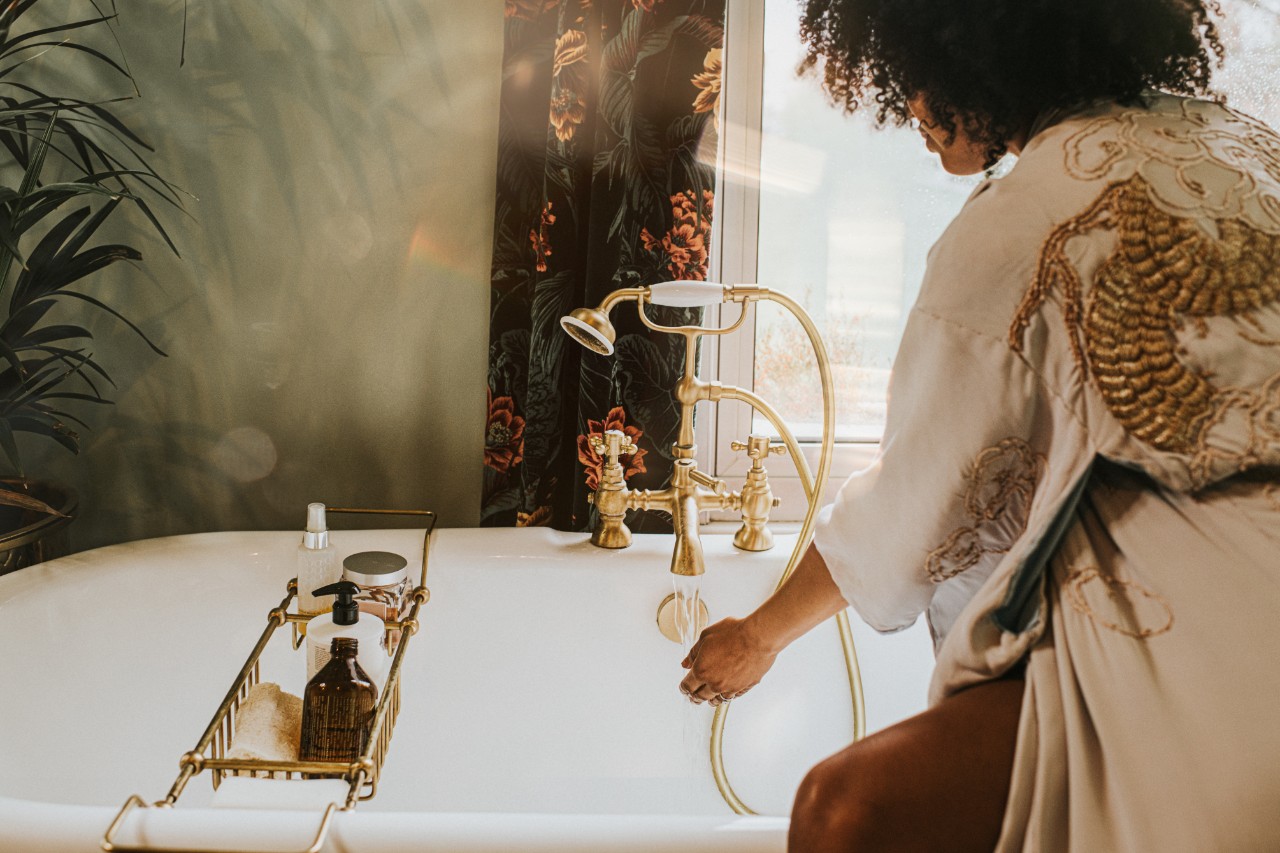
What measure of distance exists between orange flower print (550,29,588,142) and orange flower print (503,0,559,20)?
0.06 m

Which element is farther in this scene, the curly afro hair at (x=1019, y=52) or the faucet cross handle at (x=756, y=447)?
the faucet cross handle at (x=756, y=447)

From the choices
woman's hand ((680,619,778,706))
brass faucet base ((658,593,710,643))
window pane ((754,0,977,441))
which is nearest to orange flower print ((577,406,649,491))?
brass faucet base ((658,593,710,643))

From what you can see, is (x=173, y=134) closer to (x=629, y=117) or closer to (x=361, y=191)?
(x=361, y=191)

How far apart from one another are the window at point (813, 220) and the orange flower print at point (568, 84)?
32 cm

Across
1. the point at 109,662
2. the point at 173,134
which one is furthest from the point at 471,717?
the point at 173,134

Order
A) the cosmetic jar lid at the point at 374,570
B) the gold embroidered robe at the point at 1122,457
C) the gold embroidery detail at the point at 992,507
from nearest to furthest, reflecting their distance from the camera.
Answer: the gold embroidered robe at the point at 1122,457
the gold embroidery detail at the point at 992,507
the cosmetic jar lid at the point at 374,570

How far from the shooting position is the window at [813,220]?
1578 mm

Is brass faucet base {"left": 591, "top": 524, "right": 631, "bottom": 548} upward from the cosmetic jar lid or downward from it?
downward

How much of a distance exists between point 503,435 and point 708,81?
0.63 m

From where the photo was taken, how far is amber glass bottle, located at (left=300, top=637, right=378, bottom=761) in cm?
84

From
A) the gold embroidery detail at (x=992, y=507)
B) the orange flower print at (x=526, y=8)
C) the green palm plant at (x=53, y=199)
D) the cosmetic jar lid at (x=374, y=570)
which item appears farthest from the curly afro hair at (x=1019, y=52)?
the green palm plant at (x=53, y=199)

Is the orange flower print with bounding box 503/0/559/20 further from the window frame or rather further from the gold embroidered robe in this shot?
the gold embroidered robe

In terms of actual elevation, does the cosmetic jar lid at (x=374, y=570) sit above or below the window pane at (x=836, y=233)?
below

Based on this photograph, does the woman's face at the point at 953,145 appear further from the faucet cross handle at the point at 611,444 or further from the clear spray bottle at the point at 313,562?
the clear spray bottle at the point at 313,562
